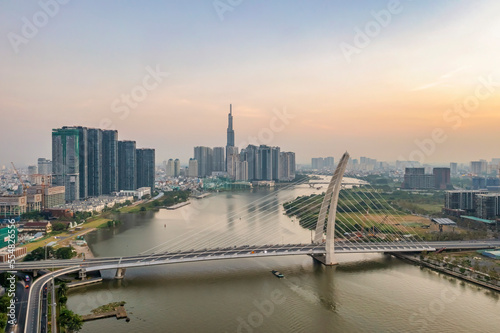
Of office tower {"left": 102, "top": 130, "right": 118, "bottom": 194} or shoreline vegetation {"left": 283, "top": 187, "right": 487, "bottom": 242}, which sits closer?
shoreline vegetation {"left": 283, "top": 187, "right": 487, "bottom": 242}

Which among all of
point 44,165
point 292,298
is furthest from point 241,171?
point 292,298

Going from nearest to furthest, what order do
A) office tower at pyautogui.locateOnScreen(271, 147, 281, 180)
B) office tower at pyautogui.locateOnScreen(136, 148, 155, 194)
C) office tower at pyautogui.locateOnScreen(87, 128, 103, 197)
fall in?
office tower at pyautogui.locateOnScreen(87, 128, 103, 197)
office tower at pyautogui.locateOnScreen(136, 148, 155, 194)
office tower at pyautogui.locateOnScreen(271, 147, 281, 180)

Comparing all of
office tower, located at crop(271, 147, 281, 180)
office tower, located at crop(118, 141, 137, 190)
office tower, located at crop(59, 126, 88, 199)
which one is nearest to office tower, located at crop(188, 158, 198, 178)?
office tower, located at crop(271, 147, 281, 180)

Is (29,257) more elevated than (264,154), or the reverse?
(264,154)

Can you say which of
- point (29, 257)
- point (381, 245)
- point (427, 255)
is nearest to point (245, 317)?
point (381, 245)

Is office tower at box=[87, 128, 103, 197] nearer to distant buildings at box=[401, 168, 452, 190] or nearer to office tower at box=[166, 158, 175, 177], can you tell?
distant buildings at box=[401, 168, 452, 190]

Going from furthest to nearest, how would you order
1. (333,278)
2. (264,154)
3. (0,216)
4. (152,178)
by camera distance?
1. (264,154)
2. (152,178)
3. (0,216)
4. (333,278)

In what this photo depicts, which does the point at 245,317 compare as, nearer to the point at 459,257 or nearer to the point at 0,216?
the point at 459,257
